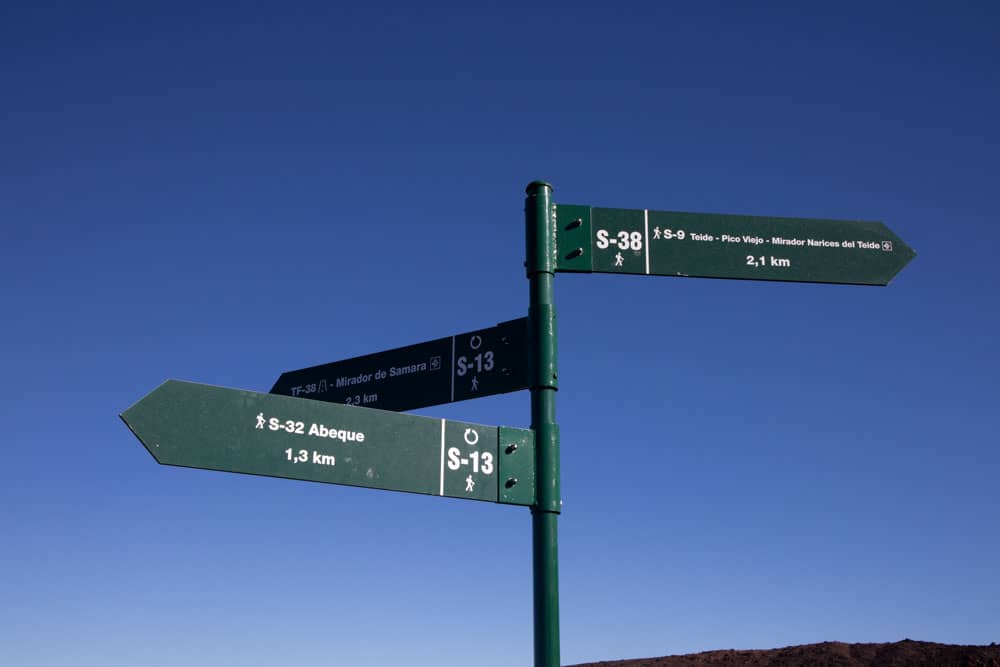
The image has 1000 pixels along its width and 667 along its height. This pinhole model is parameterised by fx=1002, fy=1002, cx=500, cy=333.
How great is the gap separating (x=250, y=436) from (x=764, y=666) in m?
32.8

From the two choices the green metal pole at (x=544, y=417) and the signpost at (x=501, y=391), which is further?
the green metal pole at (x=544, y=417)

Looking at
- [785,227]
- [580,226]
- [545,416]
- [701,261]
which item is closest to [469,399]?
[545,416]

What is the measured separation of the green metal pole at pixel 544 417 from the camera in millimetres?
4785

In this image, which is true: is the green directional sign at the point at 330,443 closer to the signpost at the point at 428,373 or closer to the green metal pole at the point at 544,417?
the green metal pole at the point at 544,417

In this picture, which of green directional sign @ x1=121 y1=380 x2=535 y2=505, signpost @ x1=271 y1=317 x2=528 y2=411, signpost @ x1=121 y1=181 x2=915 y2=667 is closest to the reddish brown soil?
signpost @ x1=121 y1=181 x2=915 y2=667

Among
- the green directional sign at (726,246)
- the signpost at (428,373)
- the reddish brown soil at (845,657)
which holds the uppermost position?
the green directional sign at (726,246)

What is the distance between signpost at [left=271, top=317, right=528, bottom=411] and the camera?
538cm

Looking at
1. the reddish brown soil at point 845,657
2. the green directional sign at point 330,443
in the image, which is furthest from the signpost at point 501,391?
the reddish brown soil at point 845,657

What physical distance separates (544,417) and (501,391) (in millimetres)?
311

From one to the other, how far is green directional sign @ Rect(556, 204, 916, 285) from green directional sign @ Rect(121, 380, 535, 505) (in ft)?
3.63

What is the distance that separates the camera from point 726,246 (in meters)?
5.73

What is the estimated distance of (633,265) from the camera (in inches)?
217

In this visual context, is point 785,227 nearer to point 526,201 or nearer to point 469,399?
point 526,201

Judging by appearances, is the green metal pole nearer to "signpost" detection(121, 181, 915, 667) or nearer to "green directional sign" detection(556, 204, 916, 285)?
"signpost" detection(121, 181, 915, 667)
